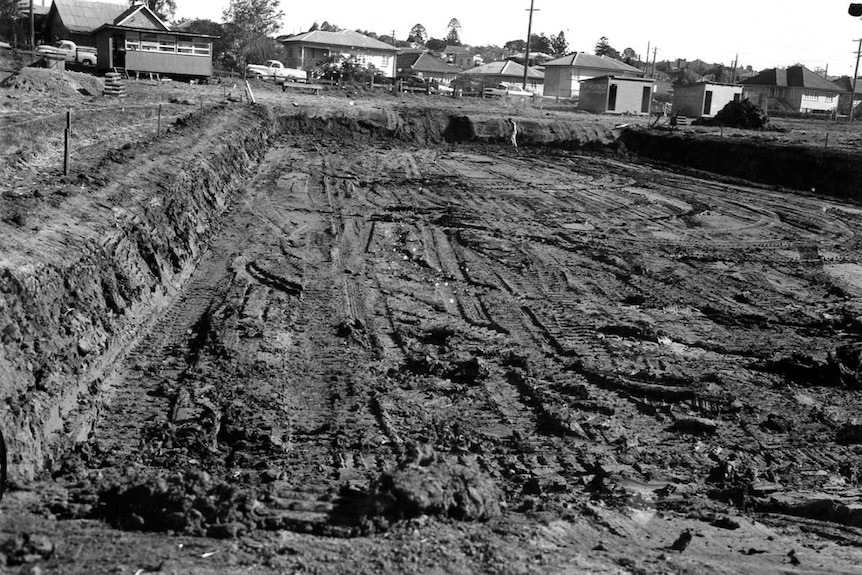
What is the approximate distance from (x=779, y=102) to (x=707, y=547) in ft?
224

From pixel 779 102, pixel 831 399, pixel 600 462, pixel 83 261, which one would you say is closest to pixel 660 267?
pixel 831 399

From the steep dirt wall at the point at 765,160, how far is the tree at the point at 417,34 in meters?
113

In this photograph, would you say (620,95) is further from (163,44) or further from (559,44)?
(559,44)

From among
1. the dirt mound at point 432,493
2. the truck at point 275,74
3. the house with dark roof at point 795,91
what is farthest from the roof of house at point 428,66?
the dirt mound at point 432,493

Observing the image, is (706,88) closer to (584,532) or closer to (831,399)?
(831,399)

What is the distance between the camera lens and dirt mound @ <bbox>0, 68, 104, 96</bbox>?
2834 centimetres

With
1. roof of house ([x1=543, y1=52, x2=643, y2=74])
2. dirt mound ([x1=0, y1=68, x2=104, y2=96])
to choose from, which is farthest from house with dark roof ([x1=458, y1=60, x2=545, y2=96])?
dirt mound ([x1=0, y1=68, x2=104, y2=96])

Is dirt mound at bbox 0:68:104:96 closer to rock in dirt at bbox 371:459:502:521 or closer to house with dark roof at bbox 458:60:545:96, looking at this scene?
rock in dirt at bbox 371:459:502:521

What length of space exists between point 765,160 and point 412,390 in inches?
939

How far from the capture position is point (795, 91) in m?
69.1

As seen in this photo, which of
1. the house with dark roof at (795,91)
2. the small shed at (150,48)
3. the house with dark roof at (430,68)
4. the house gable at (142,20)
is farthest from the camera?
the house with dark roof at (430,68)

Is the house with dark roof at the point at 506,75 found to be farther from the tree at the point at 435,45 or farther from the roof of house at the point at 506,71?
the tree at the point at 435,45

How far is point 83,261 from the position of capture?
1073 cm

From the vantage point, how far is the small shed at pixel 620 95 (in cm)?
5034
